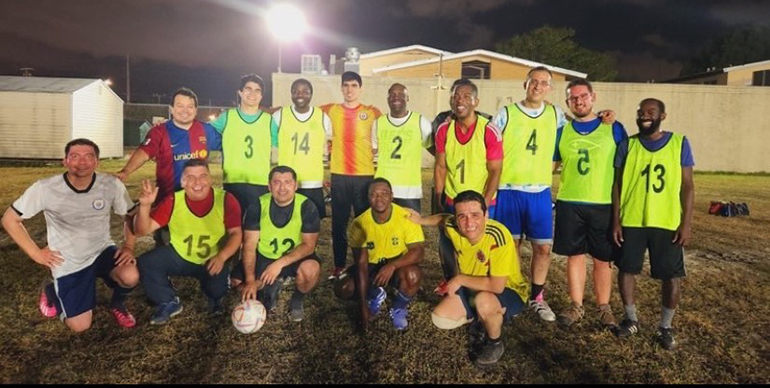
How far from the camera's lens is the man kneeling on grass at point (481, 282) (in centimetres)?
360

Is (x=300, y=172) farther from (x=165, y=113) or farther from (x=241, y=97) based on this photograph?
(x=165, y=113)

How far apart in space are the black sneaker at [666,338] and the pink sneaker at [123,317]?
418 centimetres

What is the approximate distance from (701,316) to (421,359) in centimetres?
273

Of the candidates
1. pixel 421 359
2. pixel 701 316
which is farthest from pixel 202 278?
pixel 701 316

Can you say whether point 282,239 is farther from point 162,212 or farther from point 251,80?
point 251,80

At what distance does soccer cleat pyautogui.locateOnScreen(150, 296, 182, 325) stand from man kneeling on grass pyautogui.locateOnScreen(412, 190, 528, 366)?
2.24 metres

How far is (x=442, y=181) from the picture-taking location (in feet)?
15.3

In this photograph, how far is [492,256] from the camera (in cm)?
370

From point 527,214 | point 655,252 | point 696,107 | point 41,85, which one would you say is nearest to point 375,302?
point 527,214

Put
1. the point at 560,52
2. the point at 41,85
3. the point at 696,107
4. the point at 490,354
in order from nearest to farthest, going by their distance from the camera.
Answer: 1. the point at 490,354
2. the point at 696,107
3. the point at 41,85
4. the point at 560,52

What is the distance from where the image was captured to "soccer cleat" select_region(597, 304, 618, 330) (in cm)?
418

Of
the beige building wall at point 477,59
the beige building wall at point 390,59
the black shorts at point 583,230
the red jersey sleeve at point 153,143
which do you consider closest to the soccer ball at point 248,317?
the red jersey sleeve at point 153,143

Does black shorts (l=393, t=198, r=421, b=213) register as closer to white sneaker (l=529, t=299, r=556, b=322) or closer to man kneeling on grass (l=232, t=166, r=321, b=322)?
man kneeling on grass (l=232, t=166, r=321, b=322)

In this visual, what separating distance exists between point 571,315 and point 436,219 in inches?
55.5
